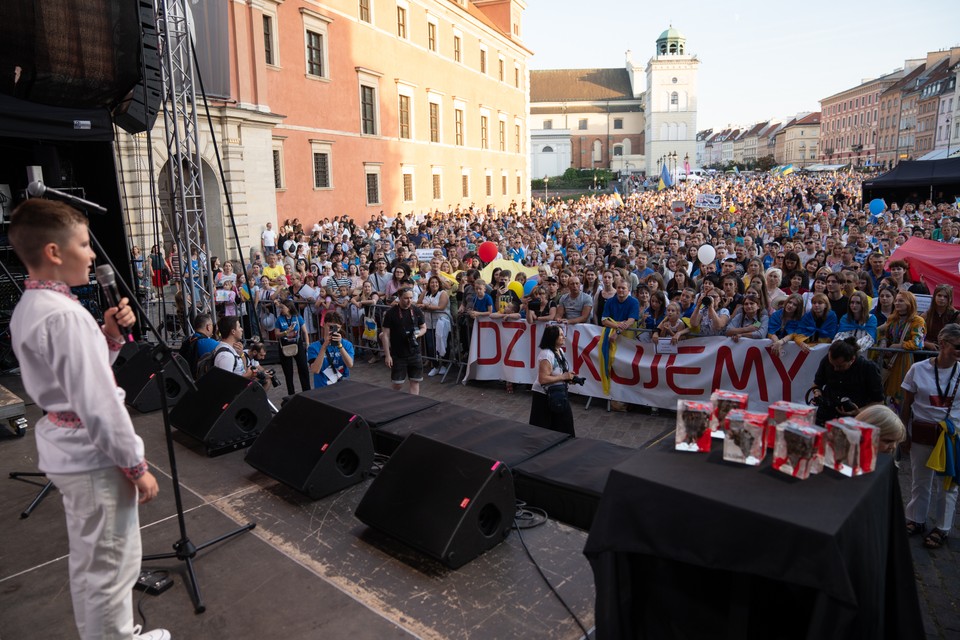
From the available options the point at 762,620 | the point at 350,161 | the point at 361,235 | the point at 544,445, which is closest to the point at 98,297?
the point at 544,445

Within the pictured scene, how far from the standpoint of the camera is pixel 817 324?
8.10 meters

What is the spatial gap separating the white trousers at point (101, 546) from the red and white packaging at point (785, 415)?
304cm

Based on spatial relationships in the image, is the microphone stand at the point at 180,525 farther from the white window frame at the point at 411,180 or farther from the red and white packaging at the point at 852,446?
the white window frame at the point at 411,180

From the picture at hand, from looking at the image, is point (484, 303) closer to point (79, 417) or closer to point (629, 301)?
point (629, 301)

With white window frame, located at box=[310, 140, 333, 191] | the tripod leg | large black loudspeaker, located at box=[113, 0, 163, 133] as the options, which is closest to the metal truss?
large black loudspeaker, located at box=[113, 0, 163, 133]

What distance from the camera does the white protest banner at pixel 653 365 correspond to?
326 inches

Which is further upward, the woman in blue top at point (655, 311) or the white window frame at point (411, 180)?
the white window frame at point (411, 180)

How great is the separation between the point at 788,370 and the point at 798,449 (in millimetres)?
6053

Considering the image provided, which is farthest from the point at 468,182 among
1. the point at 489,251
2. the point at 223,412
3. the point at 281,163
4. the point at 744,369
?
the point at 223,412

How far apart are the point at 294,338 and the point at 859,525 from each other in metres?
8.14

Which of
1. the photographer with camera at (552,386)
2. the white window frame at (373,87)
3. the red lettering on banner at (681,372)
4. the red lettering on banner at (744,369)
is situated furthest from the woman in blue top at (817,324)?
the white window frame at (373,87)

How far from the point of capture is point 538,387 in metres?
6.62

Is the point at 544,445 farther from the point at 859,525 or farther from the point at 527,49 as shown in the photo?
the point at 527,49

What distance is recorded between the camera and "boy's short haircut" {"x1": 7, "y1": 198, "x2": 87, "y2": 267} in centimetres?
268
